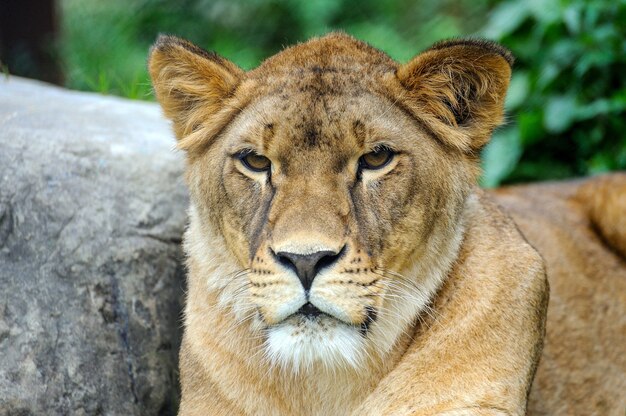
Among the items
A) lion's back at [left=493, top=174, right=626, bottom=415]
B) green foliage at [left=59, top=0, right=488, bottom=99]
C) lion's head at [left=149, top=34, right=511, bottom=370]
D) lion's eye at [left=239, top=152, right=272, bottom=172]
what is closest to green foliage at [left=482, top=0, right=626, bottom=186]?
lion's back at [left=493, top=174, right=626, bottom=415]

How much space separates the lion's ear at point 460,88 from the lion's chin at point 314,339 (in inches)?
33.6

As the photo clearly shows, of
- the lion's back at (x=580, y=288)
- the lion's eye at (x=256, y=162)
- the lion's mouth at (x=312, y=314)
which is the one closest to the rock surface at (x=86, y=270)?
the lion's eye at (x=256, y=162)

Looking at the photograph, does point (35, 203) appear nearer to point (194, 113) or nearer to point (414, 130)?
point (194, 113)

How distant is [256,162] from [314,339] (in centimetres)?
69

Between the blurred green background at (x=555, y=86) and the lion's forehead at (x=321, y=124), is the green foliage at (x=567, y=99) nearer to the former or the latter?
the blurred green background at (x=555, y=86)

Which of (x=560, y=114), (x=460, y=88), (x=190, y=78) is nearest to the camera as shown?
(x=460, y=88)

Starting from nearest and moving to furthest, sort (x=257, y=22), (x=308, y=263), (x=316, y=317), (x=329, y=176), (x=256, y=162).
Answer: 1. (x=308, y=263)
2. (x=316, y=317)
3. (x=329, y=176)
4. (x=256, y=162)
5. (x=257, y=22)

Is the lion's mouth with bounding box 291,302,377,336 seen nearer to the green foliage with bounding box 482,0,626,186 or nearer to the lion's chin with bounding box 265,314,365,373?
the lion's chin with bounding box 265,314,365,373

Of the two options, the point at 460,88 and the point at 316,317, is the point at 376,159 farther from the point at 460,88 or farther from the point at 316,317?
the point at 316,317

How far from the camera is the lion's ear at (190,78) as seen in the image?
3.68 meters

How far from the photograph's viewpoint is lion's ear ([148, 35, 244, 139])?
12.1 ft

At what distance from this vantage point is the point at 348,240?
3.16 meters

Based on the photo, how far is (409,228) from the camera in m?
3.41

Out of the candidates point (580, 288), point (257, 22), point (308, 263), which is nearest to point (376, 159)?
point (308, 263)
